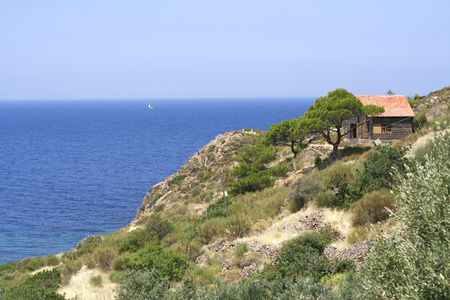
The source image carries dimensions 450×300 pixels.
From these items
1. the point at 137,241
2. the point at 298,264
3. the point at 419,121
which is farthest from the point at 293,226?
the point at 419,121

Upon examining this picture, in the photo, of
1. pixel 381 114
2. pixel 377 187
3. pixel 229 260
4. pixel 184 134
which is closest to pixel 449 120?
pixel 381 114

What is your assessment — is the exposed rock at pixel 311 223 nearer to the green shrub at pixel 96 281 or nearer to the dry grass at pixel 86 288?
the dry grass at pixel 86 288

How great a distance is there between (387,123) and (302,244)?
2320cm

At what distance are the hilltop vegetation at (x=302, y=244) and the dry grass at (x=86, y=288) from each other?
90 mm

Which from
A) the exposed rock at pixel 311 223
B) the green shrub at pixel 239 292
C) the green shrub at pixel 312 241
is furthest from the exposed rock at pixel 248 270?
the exposed rock at pixel 311 223

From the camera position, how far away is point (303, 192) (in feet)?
74.4

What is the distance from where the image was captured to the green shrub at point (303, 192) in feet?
73.7

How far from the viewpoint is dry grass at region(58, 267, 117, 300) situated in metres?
15.2

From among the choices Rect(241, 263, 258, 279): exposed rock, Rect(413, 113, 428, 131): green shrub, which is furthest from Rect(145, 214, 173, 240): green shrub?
Rect(413, 113, 428, 131): green shrub

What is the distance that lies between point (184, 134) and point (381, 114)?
118 meters

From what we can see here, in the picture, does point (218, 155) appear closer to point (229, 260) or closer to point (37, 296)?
A: point (229, 260)

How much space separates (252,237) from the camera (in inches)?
766

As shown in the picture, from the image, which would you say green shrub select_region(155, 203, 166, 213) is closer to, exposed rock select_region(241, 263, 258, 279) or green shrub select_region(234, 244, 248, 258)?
green shrub select_region(234, 244, 248, 258)

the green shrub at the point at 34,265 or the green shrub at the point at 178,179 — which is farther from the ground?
the green shrub at the point at 178,179
